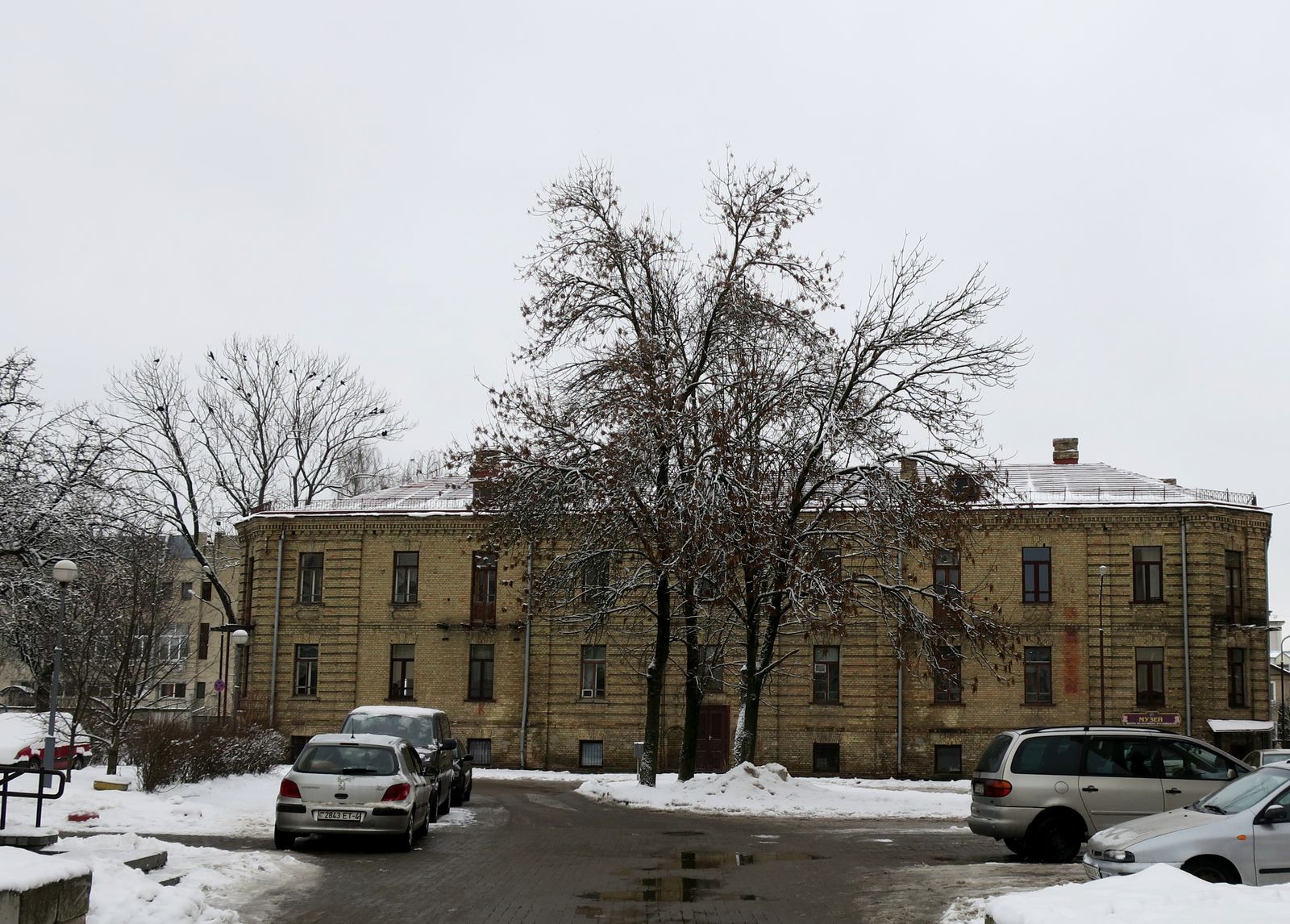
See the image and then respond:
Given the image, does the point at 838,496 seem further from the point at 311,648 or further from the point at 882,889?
the point at 311,648

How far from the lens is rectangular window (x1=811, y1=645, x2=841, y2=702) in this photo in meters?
42.7

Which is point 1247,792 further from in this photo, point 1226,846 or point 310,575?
point 310,575

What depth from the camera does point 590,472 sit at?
2847 centimetres

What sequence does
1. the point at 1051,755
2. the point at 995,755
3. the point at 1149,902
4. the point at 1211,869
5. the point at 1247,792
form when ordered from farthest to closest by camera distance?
the point at 995,755 → the point at 1051,755 → the point at 1247,792 → the point at 1211,869 → the point at 1149,902

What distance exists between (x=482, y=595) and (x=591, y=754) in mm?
6487

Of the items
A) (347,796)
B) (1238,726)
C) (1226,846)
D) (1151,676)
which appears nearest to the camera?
(1226,846)

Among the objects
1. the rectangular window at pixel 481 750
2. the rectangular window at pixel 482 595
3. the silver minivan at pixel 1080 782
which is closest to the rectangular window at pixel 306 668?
the rectangular window at pixel 482 595

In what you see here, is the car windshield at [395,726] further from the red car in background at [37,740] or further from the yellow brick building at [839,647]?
the yellow brick building at [839,647]

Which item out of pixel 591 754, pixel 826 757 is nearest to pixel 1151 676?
pixel 826 757

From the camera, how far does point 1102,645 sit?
4094cm

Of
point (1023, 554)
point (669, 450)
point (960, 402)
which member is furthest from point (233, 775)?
point (1023, 554)

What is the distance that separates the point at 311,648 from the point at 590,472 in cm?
2043

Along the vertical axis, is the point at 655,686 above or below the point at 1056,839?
above

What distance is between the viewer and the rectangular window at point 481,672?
4416cm
